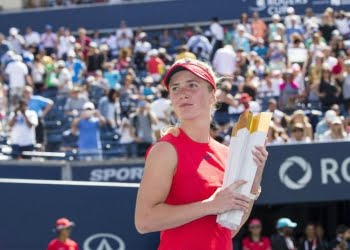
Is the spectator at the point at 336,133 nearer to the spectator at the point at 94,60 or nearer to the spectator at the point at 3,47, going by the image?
the spectator at the point at 94,60

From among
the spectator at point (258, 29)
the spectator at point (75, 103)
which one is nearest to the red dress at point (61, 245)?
the spectator at point (75, 103)

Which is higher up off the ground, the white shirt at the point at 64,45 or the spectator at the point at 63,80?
the white shirt at the point at 64,45

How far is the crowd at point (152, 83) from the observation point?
15883mm

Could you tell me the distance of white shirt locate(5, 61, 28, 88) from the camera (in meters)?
20.3

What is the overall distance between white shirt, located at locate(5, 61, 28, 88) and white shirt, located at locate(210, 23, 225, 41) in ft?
16.2

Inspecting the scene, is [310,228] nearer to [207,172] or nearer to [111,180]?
[111,180]

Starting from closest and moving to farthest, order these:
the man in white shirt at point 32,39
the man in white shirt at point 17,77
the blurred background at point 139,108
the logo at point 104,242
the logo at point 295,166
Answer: the logo at point 104,242, the blurred background at point 139,108, the logo at point 295,166, the man in white shirt at point 17,77, the man in white shirt at point 32,39

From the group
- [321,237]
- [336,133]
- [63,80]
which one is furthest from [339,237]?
[63,80]

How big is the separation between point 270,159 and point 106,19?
1555 centimetres

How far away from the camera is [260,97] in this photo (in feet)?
57.9

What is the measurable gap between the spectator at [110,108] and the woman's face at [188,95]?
13.5m

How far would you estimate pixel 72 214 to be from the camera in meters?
10.0

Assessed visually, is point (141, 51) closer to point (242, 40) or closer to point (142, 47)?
point (142, 47)

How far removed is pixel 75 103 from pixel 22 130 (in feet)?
7.61
